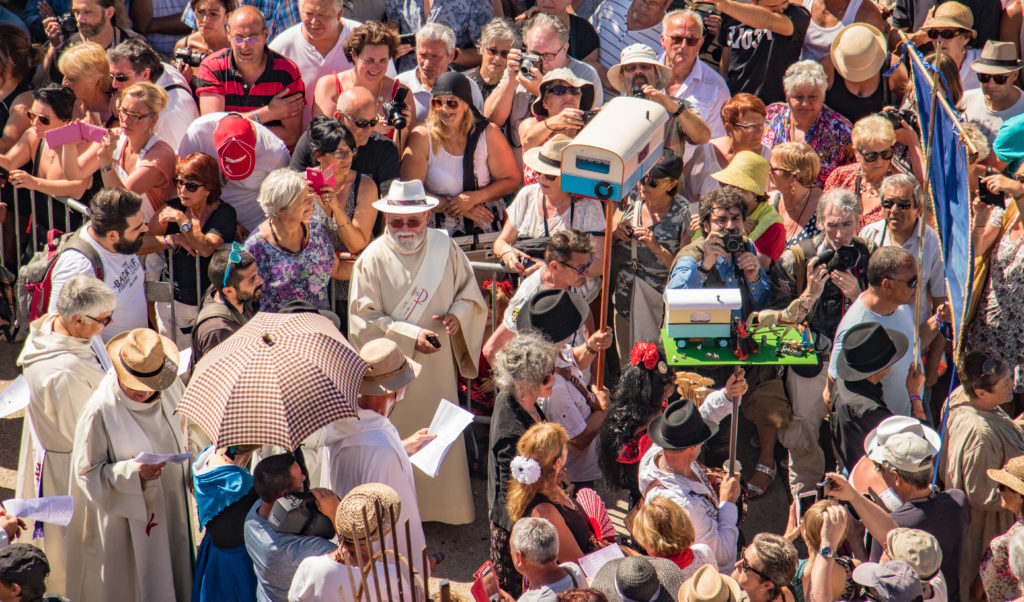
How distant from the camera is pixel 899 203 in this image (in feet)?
21.8

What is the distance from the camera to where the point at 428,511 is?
667 cm

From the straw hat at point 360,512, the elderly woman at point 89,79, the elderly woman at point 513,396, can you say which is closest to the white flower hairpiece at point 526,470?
the elderly woman at point 513,396

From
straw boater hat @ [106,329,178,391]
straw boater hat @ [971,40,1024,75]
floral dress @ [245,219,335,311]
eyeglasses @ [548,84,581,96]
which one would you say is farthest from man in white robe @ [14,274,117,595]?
straw boater hat @ [971,40,1024,75]

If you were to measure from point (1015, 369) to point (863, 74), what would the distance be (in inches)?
92.1

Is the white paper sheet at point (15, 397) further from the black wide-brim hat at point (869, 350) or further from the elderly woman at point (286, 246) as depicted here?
the black wide-brim hat at point (869, 350)

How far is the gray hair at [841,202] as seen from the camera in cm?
651

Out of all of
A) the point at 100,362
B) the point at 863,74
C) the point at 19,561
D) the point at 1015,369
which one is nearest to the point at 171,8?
the point at 100,362

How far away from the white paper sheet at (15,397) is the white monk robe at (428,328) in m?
1.79

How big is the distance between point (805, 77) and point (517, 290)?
99.1 inches

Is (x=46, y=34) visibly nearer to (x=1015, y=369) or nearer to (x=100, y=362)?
(x=100, y=362)

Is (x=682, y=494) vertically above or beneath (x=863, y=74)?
beneath

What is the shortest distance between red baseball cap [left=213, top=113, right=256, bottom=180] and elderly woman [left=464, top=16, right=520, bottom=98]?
1772 mm

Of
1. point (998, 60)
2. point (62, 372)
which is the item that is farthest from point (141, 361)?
point (998, 60)

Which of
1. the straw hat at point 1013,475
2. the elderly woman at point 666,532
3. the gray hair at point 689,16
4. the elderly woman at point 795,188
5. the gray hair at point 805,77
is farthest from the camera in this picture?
the gray hair at point 689,16
